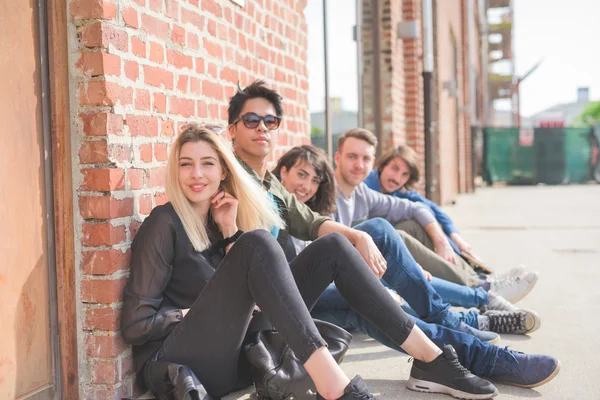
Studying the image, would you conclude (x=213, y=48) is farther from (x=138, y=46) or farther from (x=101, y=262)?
(x=101, y=262)

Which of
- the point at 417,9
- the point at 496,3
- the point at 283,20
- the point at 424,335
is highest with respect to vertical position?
the point at 496,3

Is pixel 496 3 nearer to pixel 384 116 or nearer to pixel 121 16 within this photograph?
pixel 384 116

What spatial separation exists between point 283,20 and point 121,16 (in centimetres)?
237

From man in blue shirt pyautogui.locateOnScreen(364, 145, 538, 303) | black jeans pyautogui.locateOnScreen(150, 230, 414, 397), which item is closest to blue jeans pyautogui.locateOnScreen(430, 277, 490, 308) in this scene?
man in blue shirt pyautogui.locateOnScreen(364, 145, 538, 303)

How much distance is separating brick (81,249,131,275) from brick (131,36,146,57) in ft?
2.81

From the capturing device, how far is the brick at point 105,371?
109 inches

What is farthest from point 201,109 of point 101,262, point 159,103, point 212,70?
point 101,262

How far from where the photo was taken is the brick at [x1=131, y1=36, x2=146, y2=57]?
2.93 m

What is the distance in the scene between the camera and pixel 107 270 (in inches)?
108

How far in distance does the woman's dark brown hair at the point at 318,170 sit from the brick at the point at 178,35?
93cm

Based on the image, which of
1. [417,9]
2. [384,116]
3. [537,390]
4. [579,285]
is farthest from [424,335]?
[417,9]

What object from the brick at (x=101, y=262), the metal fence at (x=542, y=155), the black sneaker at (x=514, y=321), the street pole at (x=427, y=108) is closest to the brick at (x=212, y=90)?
the brick at (x=101, y=262)

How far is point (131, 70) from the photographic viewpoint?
291cm

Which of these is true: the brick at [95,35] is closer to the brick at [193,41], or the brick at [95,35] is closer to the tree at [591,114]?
the brick at [193,41]
